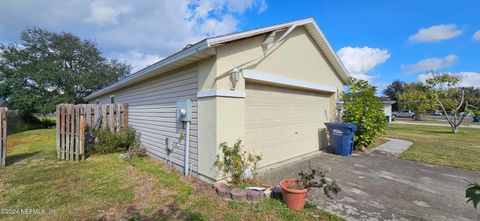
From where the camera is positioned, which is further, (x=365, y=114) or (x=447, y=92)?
(x=447, y=92)

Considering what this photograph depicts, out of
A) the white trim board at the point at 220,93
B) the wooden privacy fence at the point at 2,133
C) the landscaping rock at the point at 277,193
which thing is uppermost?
the white trim board at the point at 220,93

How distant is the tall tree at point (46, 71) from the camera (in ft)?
60.9

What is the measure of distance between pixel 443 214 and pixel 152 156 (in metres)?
6.80

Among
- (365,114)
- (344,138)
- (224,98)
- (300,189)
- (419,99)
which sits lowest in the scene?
(300,189)

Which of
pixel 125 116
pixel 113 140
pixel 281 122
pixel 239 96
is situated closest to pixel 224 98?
pixel 239 96

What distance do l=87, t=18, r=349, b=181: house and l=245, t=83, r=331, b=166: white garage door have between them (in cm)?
2

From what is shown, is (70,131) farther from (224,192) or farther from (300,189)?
(300,189)

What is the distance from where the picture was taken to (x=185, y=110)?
479cm

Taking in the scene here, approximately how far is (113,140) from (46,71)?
18179 mm

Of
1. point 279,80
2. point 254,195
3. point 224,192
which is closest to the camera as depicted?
point 254,195

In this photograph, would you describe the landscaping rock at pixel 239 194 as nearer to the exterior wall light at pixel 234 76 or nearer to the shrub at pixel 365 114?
the exterior wall light at pixel 234 76

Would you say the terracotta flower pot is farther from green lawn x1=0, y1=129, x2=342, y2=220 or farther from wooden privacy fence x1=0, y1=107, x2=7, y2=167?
wooden privacy fence x1=0, y1=107, x2=7, y2=167

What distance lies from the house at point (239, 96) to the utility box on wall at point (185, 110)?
0.02 m

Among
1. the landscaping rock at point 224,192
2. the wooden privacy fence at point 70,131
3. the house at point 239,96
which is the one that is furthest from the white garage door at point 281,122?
the wooden privacy fence at point 70,131
